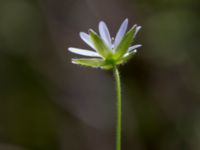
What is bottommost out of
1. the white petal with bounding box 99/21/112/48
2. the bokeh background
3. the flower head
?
the flower head

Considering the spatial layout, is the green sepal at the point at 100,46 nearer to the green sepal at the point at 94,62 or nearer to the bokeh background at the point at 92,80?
the green sepal at the point at 94,62

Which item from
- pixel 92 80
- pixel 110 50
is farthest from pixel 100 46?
pixel 92 80

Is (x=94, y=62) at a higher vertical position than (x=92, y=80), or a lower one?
lower

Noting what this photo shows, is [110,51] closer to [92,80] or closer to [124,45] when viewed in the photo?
[124,45]

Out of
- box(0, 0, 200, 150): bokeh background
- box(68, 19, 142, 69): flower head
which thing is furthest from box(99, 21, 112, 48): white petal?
box(0, 0, 200, 150): bokeh background

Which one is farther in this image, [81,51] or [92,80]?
[92,80]

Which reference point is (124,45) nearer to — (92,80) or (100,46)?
(100,46)

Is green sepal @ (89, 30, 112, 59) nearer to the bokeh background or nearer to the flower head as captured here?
the flower head

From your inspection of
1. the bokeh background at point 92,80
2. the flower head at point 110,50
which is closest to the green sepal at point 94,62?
the flower head at point 110,50
